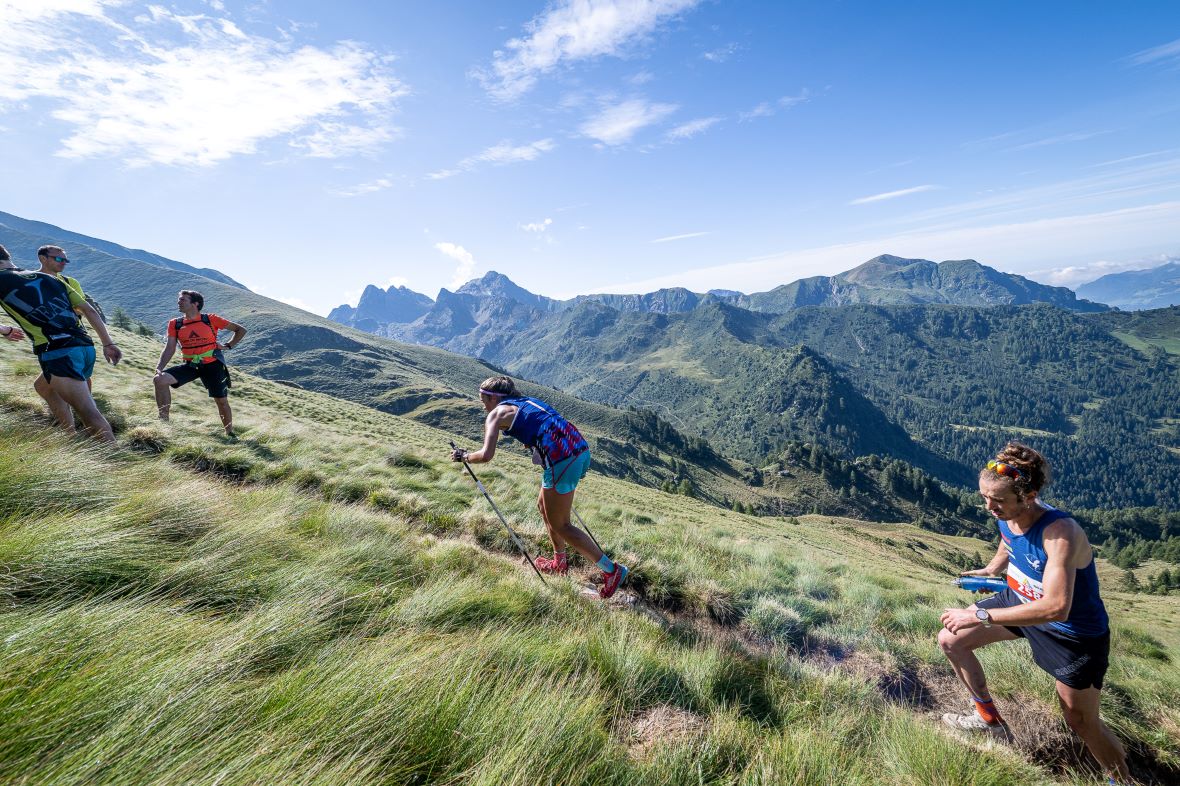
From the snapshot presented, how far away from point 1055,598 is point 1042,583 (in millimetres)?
301

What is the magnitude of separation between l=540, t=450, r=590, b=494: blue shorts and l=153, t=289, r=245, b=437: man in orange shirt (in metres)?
7.96

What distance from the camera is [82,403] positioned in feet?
22.3

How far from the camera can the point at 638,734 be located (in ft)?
10.4

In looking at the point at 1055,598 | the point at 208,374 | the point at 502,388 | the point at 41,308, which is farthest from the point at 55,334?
the point at 1055,598

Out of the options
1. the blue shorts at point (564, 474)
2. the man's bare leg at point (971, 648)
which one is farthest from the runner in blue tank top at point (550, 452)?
the man's bare leg at point (971, 648)

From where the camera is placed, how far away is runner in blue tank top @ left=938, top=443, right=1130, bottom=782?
3.54 metres

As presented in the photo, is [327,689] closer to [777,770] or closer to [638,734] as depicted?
[638,734]

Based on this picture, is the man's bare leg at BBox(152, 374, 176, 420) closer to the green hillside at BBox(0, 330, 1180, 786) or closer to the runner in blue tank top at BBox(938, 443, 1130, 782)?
the green hillside at BBox(0, 330, 1180, 786)

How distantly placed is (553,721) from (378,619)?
68.0 inches

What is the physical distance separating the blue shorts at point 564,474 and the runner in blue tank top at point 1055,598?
3.70m

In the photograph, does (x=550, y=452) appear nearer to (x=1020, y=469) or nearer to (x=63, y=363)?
(x=1020, y=469)

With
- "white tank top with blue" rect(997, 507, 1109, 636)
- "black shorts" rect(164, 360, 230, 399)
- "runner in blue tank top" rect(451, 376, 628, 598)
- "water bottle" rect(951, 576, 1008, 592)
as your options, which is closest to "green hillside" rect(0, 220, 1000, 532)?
"black shorts" rect(164, 360, 230, 399)

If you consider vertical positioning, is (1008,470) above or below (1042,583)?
above

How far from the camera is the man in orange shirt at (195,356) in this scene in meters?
9.45
